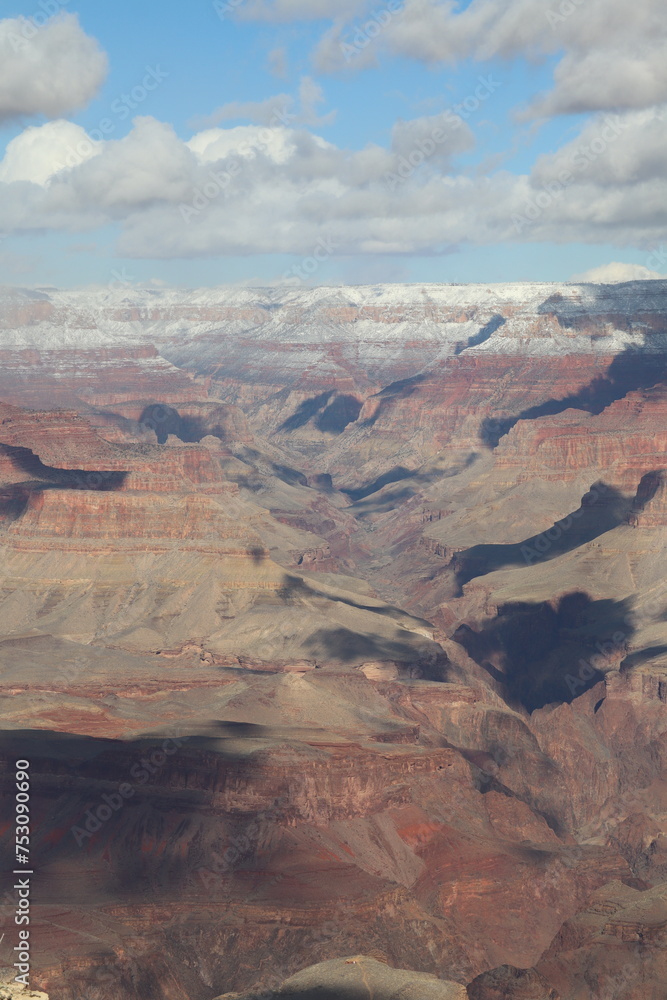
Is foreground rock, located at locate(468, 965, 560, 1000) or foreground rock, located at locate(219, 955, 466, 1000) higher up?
foreground rock, located at locate(219, 955, 466, 1000)

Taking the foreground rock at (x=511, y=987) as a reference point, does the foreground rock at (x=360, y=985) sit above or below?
above

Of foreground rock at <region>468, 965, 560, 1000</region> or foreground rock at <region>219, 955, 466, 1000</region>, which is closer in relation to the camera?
foreground rock at <region>219, 955, 466, 1000</region>

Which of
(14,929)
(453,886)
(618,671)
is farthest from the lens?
(618,671)

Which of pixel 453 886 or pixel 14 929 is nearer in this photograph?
pixel 14 929

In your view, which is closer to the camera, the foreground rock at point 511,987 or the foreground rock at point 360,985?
the foreground rock at point 360,985

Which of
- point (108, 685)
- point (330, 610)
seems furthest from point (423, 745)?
point (330, 610)

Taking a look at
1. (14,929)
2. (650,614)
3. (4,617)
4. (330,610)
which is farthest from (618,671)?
(14,929)

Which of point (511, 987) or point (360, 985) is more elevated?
point (360, 985)

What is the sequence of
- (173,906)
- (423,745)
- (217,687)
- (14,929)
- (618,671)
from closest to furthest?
(14,929)
(173,906)
(423,745)
(217,687)
(618,671)

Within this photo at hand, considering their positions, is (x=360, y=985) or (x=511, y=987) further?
(x=511, y=987)

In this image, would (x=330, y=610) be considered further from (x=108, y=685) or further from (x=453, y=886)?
(x=453, y=886)
